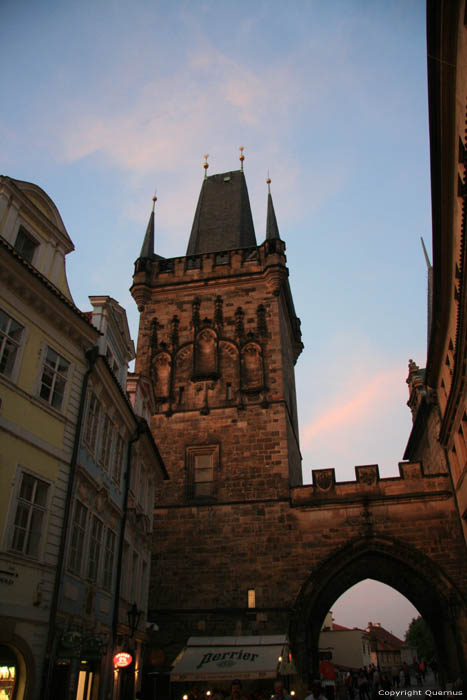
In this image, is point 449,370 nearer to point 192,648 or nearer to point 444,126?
point 444,126

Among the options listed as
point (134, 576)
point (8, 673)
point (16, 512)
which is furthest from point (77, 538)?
point (134, 576)

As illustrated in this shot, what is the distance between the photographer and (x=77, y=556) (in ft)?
31.2

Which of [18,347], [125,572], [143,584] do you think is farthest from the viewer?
[143,584]

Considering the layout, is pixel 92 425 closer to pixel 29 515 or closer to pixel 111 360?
pixel 111 360

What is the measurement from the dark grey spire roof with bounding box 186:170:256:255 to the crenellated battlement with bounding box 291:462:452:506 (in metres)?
12.1

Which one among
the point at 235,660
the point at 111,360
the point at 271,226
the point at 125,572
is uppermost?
the point at 271,226

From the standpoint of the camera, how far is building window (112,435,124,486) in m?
12.1

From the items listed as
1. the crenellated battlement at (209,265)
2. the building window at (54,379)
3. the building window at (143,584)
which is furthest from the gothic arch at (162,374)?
the building window at (54,379)

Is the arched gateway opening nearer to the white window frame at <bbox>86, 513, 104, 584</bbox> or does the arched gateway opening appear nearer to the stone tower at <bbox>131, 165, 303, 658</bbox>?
the stone tower at <bbox>131, 165, 303, 658</bbox>

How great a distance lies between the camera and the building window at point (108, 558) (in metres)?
11.1

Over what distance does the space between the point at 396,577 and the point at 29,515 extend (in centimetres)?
1428

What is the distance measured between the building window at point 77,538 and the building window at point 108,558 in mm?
1418

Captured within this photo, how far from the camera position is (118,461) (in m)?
12.4

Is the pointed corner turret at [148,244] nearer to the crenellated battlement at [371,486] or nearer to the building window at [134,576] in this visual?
the crenellated battlement at [371,486]
